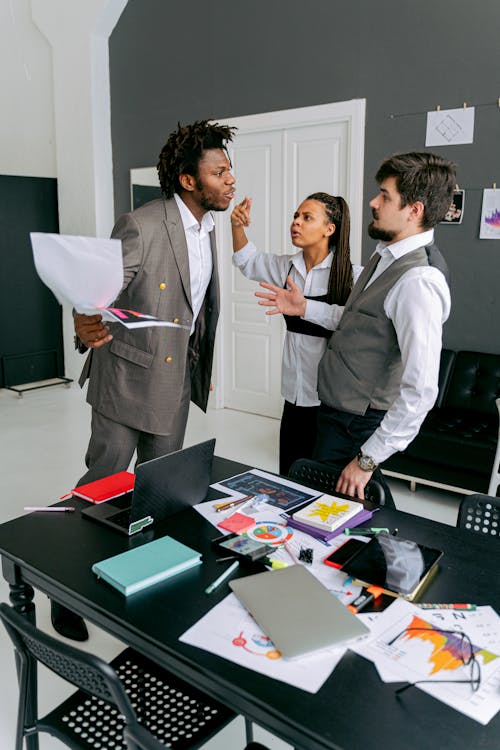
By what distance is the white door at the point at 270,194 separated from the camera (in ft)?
16.1

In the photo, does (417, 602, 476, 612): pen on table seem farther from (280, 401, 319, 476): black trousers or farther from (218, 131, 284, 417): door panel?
A: (218, 131, 284, 417): door panel

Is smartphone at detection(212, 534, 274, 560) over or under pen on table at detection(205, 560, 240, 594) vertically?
over

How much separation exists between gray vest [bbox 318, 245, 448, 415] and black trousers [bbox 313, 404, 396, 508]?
4 cm

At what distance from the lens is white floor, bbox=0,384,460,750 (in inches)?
87.7

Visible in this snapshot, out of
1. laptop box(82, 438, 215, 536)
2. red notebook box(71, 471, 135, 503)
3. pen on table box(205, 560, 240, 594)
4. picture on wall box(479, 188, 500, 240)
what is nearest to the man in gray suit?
red notebook box(71, 471, 135, 503)

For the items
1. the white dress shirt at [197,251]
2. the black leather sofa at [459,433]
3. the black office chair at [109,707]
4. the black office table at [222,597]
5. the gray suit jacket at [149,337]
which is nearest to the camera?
the black office table at [222,597]

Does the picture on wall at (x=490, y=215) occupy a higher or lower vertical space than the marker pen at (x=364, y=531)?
higher

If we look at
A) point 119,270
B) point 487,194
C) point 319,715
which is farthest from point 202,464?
point 487,194

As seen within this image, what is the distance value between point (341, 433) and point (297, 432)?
39 centimetres

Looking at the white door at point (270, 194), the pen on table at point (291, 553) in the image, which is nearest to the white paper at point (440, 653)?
the pen on table at point (291, 553)

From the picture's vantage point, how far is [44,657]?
136 centimetres

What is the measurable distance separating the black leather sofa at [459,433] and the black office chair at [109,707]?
8.25 feet

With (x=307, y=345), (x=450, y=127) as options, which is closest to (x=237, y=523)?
(x=307, y=345)

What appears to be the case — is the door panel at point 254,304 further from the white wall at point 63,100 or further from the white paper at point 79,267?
the white paper at point 79,267
